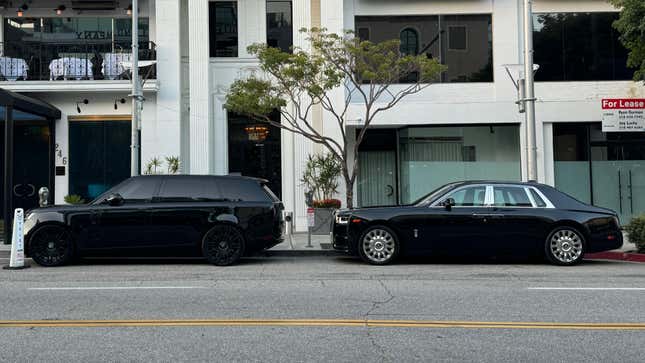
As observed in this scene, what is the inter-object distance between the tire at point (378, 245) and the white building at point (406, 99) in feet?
21.1

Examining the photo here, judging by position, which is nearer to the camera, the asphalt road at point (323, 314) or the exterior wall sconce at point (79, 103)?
the asphalt road at point (323, 314)

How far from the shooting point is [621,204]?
17.8 meters

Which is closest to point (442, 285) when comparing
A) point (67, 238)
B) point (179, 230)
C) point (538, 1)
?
point (179, 230)

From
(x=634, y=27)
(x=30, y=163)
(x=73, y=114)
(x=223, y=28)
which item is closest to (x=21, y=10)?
(x=73, y=114)

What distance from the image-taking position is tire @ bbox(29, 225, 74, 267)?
11.4 metres

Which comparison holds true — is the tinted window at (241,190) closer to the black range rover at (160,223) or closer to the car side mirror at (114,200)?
the black range rover at (160,223)

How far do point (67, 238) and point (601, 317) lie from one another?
9.36 meters

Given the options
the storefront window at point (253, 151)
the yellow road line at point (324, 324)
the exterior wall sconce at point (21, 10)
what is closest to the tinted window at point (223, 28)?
the storefront window at point (253, 151)

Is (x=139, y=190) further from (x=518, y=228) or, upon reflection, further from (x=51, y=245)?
(x=518, y=228)

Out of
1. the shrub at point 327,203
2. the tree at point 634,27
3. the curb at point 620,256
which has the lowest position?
the curb at point 620,256

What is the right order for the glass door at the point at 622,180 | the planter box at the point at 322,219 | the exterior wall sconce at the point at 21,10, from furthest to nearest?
the exterior wall sconce at the point at 21,10 → the glass door at the point at 622,180 → the planter box at the point at 322,219

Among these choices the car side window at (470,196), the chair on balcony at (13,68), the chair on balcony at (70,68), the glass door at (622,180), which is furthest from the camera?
the chair on balcony at (13,68)

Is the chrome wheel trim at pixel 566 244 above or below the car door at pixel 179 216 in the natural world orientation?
below

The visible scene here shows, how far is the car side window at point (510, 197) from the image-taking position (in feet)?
38.1
